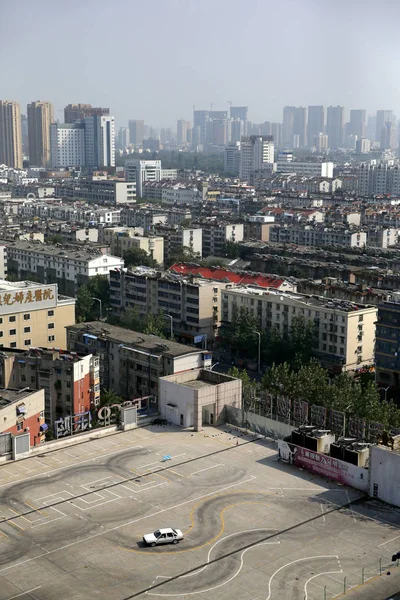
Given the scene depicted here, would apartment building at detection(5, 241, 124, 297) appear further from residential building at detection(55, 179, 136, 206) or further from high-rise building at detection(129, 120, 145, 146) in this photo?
high-rise building at detection(129, 120, 145, 146)

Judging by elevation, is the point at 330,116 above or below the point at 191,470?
above

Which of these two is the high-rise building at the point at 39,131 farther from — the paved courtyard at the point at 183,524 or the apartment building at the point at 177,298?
the paved courtyard at the point at 183,524

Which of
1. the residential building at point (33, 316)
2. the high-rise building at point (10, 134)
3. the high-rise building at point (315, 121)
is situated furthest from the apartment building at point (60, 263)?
the high-rise building at point (315, 121)

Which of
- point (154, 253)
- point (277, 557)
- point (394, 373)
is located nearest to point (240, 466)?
point (277, 557)

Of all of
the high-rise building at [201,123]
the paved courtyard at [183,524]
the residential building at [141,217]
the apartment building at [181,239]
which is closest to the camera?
the paved courtyard at [183,524]

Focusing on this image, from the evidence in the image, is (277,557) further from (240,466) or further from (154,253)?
(154,253)

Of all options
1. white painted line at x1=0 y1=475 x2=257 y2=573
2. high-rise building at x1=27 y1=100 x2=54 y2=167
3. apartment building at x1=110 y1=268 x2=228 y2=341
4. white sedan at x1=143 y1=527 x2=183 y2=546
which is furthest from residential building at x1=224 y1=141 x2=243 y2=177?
white sedan at x1=143 y1=527 x2=183 y2=546
